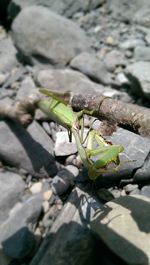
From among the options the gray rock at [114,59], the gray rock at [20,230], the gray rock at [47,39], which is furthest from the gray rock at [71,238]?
the gray rock at [47,39]

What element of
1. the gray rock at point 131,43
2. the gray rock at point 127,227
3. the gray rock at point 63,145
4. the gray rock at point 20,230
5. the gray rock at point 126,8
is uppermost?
the gray rock at point 63,145

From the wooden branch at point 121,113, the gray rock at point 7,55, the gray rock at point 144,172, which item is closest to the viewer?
the wooden branch at point 121,113

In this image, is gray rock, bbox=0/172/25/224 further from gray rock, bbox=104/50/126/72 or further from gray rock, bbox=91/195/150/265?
gray rock, bbox=104/50/126/72

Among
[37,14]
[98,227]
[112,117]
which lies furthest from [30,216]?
[37,14]

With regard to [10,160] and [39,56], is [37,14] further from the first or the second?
[10,160]

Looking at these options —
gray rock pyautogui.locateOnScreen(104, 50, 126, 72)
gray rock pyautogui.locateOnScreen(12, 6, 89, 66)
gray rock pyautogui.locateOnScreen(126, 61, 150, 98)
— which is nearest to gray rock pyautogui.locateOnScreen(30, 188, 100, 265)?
gray rock pyautogui.locateOnScreen(126, 61, 150, 98)

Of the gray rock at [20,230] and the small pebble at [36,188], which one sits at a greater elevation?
the gray rock at [20,230]

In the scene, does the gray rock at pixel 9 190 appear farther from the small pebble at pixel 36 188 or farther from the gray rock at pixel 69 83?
the gray rock at pixel 69 83

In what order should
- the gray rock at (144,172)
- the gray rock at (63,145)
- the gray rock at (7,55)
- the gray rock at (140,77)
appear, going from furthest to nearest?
1. the gray rock at (7,55)
2. the gray rock at (140,77)
3. the gray rock at (144,172)
4. the gray rock at (63,145)
